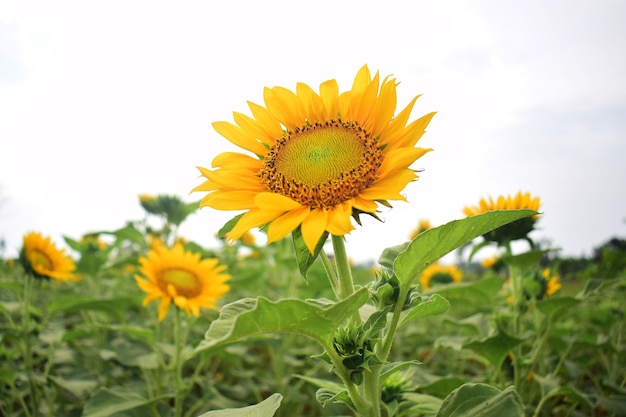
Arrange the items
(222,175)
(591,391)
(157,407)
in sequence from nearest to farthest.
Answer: (222,175) < (157,407) < (591,391)

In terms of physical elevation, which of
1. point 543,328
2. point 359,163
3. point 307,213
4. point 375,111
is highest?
point 375,111

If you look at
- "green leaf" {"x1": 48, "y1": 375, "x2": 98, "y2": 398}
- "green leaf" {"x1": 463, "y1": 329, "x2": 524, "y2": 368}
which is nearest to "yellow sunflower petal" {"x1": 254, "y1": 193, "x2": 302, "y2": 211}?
"green leaf" {"x1": 463, "y1": 329, "x2": 524, "y2": 368}

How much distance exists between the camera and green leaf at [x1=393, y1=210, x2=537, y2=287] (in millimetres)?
940

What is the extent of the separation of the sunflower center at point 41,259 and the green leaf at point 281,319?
89.0 inches

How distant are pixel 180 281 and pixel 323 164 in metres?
1.54

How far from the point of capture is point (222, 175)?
1137 mm

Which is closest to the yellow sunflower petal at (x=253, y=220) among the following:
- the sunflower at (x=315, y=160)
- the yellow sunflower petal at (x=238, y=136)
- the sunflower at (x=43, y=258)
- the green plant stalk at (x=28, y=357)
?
the sunflower at (x=315, y=160)

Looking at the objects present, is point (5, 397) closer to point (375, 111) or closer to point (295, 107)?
point (295, 107)

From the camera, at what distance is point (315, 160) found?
3.88 ft

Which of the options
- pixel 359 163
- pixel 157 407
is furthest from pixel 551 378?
pixel 157 407

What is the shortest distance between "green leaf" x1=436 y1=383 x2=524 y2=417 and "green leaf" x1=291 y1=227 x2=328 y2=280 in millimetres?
467

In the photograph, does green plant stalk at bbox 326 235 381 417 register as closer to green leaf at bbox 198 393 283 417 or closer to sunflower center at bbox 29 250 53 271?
green leaf at bbox 198 393 283 417

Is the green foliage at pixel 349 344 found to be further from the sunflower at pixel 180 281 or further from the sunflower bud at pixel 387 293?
the sunflower at pixel 180 281

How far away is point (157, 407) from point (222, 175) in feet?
4.58
